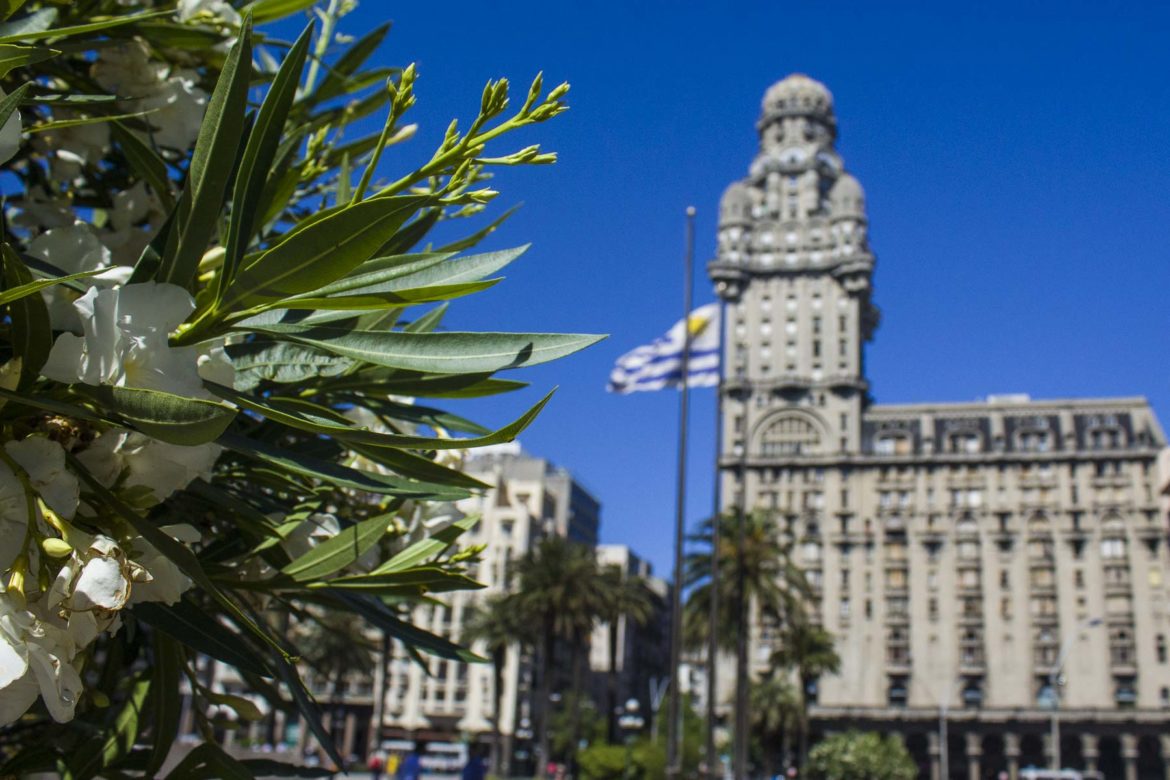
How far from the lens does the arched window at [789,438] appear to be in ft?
307

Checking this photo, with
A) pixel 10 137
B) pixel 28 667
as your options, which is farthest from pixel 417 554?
pixel 10 137

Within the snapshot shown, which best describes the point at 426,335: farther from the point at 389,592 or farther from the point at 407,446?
the point at 389,592

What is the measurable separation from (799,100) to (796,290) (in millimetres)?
20529

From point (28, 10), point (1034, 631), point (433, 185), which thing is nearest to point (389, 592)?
point (433, 185)

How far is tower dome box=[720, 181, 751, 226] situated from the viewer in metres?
101

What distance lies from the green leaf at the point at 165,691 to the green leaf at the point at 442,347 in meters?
0.69

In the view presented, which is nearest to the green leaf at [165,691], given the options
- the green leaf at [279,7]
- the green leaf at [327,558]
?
the green leaf at [327,558]

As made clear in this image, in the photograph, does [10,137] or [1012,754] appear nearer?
[10,137]

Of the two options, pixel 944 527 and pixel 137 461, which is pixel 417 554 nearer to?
pixel 137 461

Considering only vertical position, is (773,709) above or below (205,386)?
below

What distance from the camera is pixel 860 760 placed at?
245ft

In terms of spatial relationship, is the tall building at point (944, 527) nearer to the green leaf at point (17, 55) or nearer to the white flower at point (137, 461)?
the white flower at point (137, 461)

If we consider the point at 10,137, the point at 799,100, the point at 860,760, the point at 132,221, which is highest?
the point at 799,100

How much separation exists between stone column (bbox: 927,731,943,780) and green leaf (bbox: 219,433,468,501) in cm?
9158
